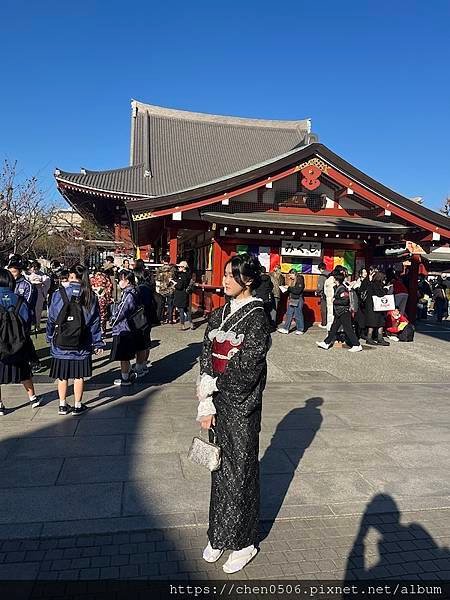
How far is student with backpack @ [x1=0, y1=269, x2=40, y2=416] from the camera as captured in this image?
486 cm

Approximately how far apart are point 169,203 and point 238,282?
8.54 metres

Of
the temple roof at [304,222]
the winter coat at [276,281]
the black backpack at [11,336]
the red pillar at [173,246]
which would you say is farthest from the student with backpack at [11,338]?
the red pillar at [173,246]

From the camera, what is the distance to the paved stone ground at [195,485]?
2.66 m

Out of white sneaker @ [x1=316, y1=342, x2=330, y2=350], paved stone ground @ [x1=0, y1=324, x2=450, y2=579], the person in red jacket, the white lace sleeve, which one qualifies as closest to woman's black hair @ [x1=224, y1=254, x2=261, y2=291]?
the white lace sleeve

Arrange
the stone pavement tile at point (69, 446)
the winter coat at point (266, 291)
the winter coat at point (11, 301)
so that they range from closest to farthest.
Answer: the stone pavement tile at point (69, 446) < the winter coat at point (11, 301) < the winter coat at point (266, 291)

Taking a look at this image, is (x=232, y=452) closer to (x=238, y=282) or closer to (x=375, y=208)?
(x=238, y=282)

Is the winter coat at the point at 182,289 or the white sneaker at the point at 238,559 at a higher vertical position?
the winter coat at the point at 182,289

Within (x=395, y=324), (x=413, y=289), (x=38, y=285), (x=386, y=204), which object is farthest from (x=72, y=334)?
(x=413, y=289)

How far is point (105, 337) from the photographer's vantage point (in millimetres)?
9977

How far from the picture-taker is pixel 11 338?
4879 mm

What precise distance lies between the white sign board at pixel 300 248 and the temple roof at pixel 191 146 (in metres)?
9.20

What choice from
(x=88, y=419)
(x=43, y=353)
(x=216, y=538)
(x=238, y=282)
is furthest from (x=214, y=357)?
(x=43, y=353)

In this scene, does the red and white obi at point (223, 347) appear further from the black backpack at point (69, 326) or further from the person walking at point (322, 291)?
the person walking at point (322, 291)

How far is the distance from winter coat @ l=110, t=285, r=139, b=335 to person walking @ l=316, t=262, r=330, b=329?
6262 mm
